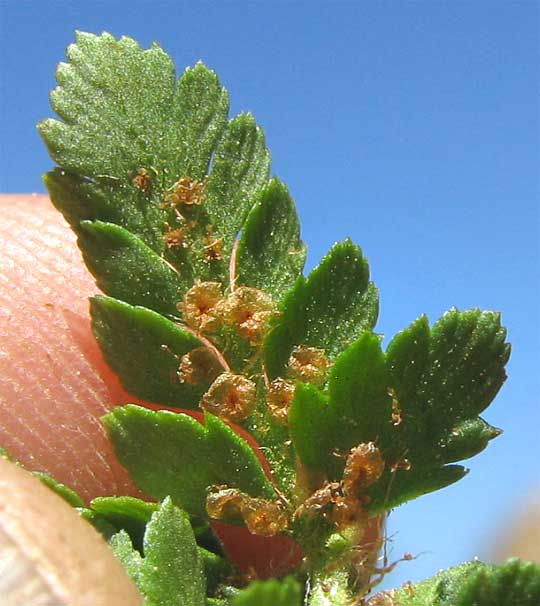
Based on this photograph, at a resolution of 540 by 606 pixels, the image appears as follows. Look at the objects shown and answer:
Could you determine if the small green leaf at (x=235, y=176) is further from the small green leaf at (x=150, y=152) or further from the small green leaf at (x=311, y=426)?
the small green leaf at (x=311, y=426)

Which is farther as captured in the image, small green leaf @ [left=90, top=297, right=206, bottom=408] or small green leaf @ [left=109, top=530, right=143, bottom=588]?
small green leaf @ [left=90, top=297, right=206, bottom=408]

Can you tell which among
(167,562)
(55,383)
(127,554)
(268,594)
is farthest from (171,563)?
(55,383)

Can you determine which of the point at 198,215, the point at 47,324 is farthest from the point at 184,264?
the point at 47,324

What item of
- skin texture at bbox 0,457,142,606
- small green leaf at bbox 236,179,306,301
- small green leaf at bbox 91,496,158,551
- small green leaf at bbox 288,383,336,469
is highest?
small green leaf at bbox 236,179,306,301

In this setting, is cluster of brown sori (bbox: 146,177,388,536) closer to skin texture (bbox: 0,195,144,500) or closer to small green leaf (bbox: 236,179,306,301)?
small green leaf (bbox: 236,179,306,301)

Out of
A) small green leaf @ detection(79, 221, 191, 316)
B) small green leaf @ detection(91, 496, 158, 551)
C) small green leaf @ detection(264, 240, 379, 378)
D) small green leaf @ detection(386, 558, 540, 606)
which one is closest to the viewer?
small green leaf @ detection(386, 558, 540, 606)

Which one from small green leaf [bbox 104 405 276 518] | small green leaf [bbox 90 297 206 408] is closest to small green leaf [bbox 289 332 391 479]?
small green leaf [bbox 104 405 276 518]
